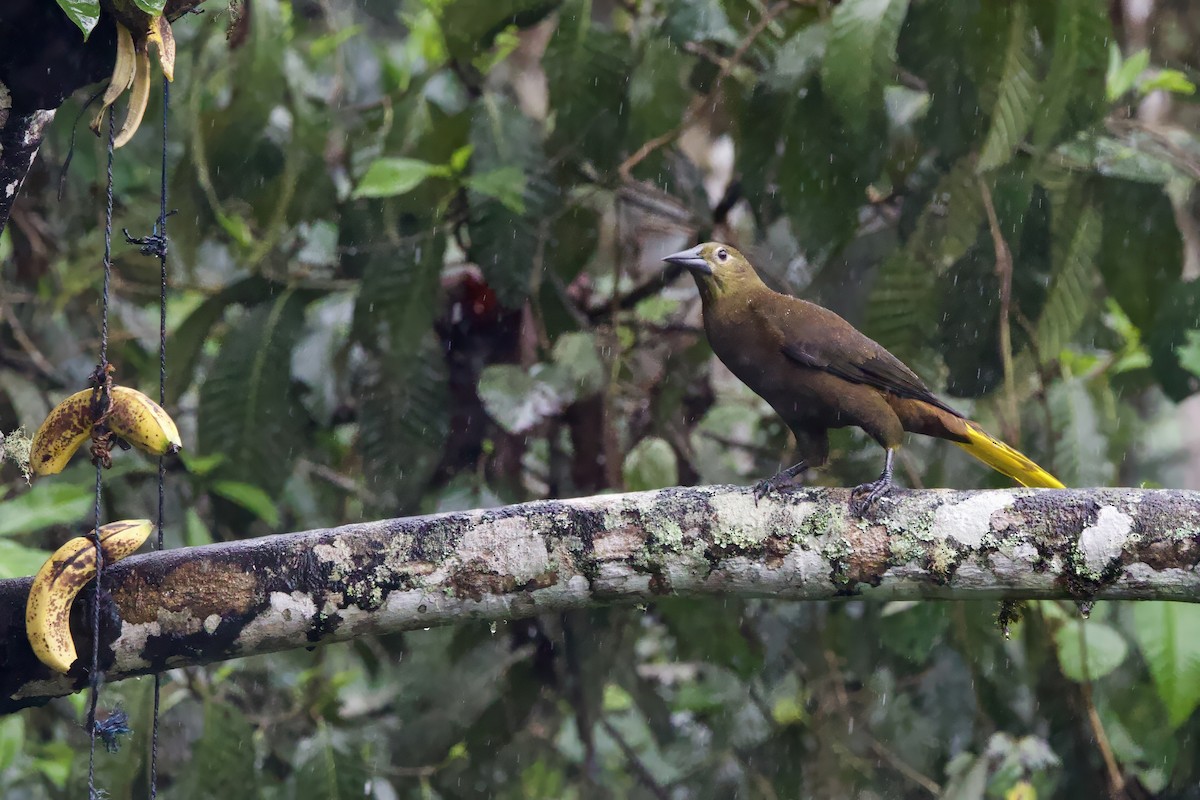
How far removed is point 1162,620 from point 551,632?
5.15 feet

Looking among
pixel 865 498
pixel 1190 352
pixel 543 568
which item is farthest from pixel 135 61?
pixel 1190 352

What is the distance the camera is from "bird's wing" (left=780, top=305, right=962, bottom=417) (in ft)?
8.87

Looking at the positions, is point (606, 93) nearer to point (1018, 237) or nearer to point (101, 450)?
point (1018, 237)

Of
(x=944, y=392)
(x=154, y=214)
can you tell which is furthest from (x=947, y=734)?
(x=154, y=214)

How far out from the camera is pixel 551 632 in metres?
3.51

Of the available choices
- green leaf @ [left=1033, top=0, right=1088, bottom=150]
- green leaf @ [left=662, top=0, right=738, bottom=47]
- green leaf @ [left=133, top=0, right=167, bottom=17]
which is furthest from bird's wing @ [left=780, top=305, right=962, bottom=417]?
green leaf @ [left=133, top=0, right=167, bottom=17]

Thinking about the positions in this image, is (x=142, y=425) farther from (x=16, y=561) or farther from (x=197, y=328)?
(x=197, y=328)

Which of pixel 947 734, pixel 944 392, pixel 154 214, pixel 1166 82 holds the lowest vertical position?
pixel 947 734

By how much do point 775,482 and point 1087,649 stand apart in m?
1.13

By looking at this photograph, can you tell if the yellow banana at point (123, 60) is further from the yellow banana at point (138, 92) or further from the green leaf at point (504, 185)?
the green leaf at point (504, 185)

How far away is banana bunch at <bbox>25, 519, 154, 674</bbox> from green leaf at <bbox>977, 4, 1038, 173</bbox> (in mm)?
1916

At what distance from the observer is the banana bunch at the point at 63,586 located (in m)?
1.73

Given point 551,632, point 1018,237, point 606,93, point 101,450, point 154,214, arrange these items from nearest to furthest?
1. point 101,450
2. point 1018,237
3. point 606,93
4. point 551,632
5. point 154,214

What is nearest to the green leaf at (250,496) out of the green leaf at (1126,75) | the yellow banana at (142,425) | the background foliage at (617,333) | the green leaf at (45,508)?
the background foliage at (617,333)
